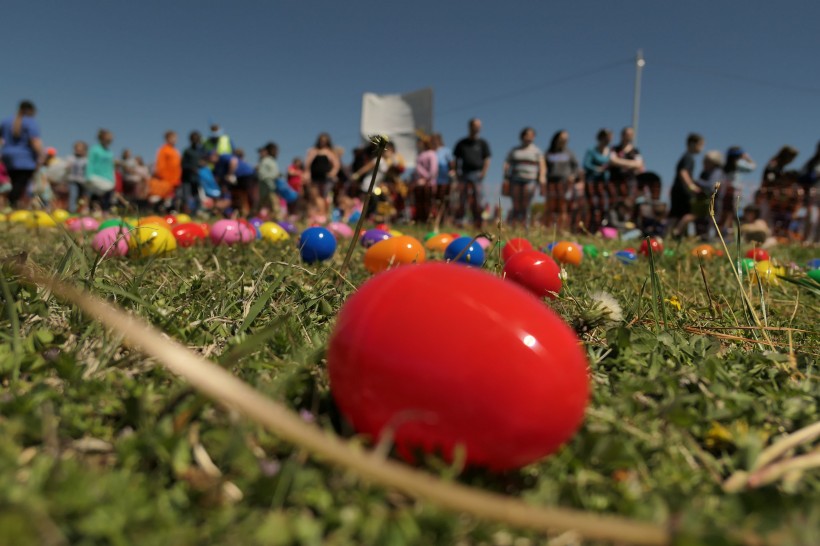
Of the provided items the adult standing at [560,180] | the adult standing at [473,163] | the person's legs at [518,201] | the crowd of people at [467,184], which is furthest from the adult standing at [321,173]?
the adult standing at [560,180]

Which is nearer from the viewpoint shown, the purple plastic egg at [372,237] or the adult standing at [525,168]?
the purple plastic egg at [372,237]

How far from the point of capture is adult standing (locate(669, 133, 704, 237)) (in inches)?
324

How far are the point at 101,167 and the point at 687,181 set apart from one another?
1004cm

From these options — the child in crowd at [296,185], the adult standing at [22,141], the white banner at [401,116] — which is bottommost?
the child in crowd at [296,185]

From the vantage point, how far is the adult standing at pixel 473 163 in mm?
8859

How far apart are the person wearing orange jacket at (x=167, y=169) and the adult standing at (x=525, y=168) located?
653 cm

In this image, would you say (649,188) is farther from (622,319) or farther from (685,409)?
→ (685,409)

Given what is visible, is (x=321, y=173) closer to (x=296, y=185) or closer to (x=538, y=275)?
(x=296, y=185)

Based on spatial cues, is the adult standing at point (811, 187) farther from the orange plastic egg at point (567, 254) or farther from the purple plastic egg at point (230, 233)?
the purple plastic egg at point (230, 233)

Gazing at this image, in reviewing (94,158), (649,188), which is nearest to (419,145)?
(649,188)

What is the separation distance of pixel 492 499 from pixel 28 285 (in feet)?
5.61

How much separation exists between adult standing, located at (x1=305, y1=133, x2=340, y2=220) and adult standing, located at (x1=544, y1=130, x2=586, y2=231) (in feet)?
12.5

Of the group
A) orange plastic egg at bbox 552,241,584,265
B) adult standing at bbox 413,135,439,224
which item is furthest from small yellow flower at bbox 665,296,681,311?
adult standing at bbox 413,135,439,224

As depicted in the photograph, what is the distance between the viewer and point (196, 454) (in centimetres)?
101
